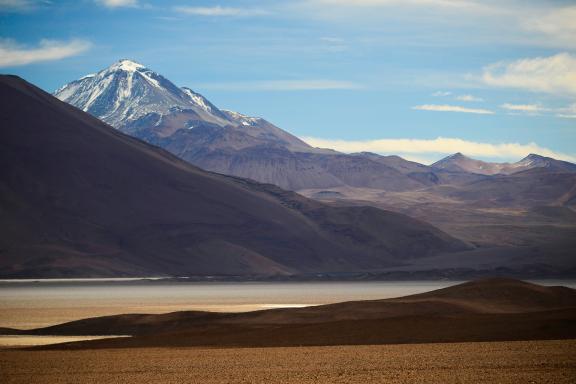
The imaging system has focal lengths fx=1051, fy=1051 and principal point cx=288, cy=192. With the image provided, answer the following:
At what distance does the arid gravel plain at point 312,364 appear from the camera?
30.1m

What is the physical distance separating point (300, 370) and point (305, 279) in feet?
396

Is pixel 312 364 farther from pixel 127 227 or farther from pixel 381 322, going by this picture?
pixel 127 227

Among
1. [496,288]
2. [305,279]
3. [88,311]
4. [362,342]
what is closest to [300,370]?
[362,342]

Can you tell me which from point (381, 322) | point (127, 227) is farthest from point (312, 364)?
point (127, 227)

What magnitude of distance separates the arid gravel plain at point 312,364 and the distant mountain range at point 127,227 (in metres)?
115

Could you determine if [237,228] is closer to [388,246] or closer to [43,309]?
[388,246]

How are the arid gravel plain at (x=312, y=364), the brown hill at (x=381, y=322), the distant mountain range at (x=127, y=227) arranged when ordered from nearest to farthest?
the arid gravel plain at (x=312, y=364)
the brown hill at (x=381, y=322)
the distant mountain range at (x=127, y=227)

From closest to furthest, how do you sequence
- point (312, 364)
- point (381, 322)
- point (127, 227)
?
point (312, 364) < point (381, 322) < point (127, 227)

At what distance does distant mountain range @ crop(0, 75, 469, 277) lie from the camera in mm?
163125

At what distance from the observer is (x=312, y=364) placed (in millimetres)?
34406

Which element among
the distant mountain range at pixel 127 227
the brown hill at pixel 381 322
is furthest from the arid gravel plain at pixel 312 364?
the distant mountain range at pixel 127 227

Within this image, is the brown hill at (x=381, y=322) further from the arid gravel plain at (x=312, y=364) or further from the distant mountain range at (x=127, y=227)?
the distant mountain range at (x=127, y=227)

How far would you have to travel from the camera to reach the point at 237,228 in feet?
619

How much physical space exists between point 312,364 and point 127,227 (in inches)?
5799
